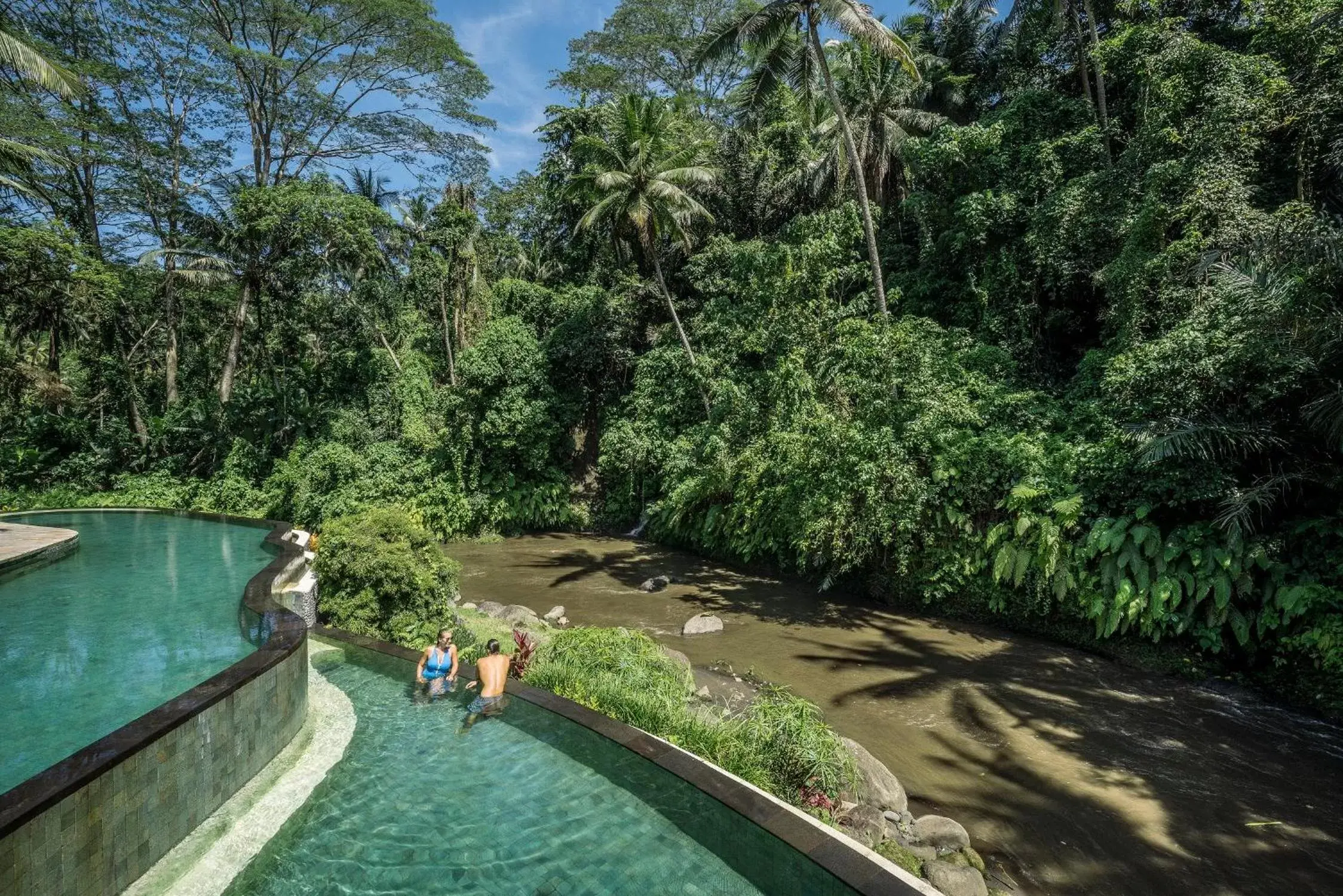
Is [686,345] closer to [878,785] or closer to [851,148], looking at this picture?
[851,148]

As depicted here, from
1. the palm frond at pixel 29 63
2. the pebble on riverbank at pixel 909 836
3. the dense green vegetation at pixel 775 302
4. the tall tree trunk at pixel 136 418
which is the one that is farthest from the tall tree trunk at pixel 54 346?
the pebble on riverbank at pixel 909 836

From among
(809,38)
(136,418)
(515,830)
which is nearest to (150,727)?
(515,830)

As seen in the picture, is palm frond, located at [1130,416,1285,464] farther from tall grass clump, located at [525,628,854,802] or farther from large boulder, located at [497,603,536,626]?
large boulder, located at [497,603,536,626]

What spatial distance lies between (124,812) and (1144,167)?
58.7ft

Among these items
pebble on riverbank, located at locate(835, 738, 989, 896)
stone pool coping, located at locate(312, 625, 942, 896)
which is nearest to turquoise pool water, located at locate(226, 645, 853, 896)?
stone pool coping, located at locate(312, 625, 942, 896)

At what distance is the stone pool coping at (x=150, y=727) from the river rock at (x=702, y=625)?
6814 mm

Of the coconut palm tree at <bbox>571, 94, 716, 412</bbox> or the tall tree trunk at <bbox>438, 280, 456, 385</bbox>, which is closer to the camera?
the coconut palm tree at <bbox>571, 94, 716, 412</bbox>

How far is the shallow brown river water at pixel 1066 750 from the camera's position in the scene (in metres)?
5.60

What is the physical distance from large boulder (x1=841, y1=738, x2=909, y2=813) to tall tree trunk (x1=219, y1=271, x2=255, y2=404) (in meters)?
24.0

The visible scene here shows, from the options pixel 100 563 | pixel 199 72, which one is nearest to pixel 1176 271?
pixel 100 563

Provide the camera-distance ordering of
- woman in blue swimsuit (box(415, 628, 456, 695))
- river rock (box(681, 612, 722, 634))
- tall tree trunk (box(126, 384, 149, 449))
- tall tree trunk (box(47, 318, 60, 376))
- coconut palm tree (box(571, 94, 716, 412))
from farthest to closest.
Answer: tall tree trunk (box(126, 384, 149, 449)), tall tree trunk (box(47, 318, 60, 376)), coconut palm tree (box(571, 94, 716, 412)), river rock (box(681, 612, 722, 634)), woman in blue swimsuit (box(415, 628, 456, 695))

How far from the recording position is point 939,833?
5.89 m

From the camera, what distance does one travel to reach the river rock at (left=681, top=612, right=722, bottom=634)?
11.9m

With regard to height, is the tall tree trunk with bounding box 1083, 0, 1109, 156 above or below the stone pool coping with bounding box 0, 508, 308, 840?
above
